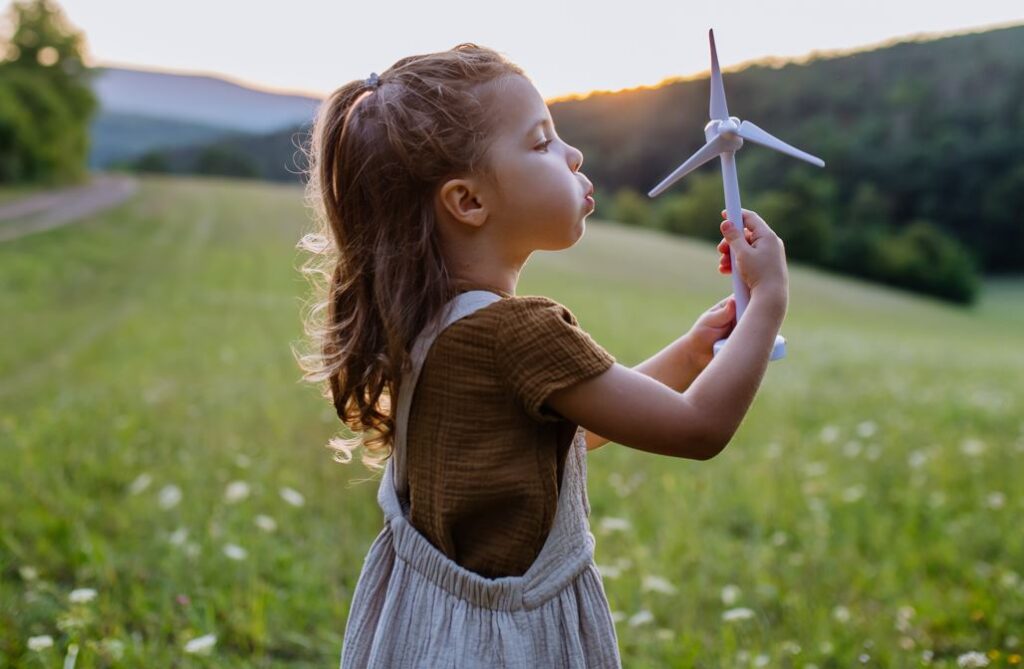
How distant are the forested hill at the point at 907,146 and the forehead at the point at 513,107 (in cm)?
2296

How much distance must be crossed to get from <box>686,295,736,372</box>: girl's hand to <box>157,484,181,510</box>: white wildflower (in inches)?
98.3

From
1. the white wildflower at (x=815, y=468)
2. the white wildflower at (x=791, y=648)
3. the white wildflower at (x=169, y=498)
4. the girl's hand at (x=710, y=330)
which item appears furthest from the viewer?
the white wildflower at (x=815, y=468)

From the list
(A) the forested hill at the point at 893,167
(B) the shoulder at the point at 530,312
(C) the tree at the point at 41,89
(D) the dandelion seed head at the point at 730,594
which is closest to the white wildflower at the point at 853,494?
(D) the dandelion seed head at the point at 730,594

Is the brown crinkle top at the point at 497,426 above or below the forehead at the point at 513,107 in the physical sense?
below

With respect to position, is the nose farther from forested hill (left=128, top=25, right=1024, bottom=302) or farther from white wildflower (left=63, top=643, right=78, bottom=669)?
forested hill (left=128, top=25, right=1024, bottom=302)

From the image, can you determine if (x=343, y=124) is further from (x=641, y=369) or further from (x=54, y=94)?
(x=54, y=94)

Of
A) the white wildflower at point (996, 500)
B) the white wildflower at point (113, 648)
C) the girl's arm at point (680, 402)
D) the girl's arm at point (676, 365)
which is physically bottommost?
the white wildflower at point (996, 500)

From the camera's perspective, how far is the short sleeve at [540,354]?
1316mm

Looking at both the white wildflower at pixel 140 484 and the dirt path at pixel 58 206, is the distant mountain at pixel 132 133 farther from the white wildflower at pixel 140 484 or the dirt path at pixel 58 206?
the white wildflower at pixel 140 484

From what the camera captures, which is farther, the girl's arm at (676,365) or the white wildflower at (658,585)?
the white wildflower at (658,585)

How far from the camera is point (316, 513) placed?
12.3 ft

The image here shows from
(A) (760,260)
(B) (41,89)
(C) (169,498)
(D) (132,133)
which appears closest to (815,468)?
(C) (169,498)

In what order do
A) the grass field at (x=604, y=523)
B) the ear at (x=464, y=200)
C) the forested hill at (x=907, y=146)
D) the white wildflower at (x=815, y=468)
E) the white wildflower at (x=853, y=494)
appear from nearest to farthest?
the ear at (x=464, y=200), the grass field at (x=604, y=523), the white wildflower at (x=853, y=494), the white wildflower at (x=815, y=468), the forested hill at (x=907, y=146)

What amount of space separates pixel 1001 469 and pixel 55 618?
3943 mm
